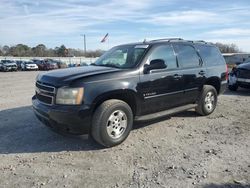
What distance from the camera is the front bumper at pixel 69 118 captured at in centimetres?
533

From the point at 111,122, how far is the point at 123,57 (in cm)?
169

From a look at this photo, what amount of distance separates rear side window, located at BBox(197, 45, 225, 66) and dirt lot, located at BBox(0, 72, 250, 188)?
152 cm

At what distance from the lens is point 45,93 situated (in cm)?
580

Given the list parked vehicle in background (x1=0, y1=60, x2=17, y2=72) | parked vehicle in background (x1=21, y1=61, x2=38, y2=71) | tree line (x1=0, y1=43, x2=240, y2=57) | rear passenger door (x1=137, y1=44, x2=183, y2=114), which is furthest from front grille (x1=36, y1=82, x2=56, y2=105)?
tree line (x1=0, y1=43, x2=240, y2=57)

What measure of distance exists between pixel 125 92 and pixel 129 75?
1.11 feet

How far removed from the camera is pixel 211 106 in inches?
326

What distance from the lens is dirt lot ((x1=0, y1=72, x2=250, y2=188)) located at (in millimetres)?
4375

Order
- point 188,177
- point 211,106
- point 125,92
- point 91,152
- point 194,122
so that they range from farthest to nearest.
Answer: point 211,106 < point 194,122 < point 125,92 < point 91,152 < point 188,177

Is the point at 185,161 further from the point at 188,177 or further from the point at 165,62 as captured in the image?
the point at 165,62

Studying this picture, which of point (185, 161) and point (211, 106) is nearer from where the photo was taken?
Answer: point (185, 161)

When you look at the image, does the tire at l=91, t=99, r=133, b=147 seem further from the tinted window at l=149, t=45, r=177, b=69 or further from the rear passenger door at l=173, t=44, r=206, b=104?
the rear passenger door at l=173, t=44, r=206, b=104

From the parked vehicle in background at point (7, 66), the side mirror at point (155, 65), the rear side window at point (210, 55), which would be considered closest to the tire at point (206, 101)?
the rear side window at point (210, 55)

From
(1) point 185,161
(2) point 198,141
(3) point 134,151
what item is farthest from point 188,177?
(2) point 198,141

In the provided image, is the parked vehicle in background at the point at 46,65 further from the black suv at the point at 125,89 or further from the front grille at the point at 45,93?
the front grille at the point at 45,93
